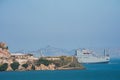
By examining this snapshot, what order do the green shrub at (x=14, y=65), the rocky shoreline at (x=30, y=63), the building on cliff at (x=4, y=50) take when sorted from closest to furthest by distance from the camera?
1. the green shrub at (x=14, y=65)
2. the rocky shoreline at (x=30, y=63)
3. the building on cliff at (x=4, y=50)

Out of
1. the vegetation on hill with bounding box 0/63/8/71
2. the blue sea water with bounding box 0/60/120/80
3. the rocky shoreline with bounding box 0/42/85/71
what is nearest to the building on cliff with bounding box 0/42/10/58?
the rocky shoreline with bounding box 0/42/85/71

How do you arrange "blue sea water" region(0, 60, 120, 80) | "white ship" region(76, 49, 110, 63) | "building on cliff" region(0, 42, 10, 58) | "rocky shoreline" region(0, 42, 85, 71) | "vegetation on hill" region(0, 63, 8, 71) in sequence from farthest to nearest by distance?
"white ship" region(76, 49, 110, 63)
"building on cliff" region(0, 42, 10, 58)
"rocky shoreline" region(0, 42, 85, 71)
"vegetation on hill" region(0, 63, 8, 71)
"blue sea water" region(0, 60, 120, 80)

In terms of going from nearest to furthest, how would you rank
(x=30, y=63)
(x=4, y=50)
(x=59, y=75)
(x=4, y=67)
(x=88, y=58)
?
1. (x=59, y=75)
2. (x=4, y=67)
3. (x=30, y=63)
4. (x=4, y=50)
5. (x=88, y=58)

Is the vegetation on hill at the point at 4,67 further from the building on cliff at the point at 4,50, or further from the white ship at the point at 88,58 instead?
the white ship at the point at 88,58

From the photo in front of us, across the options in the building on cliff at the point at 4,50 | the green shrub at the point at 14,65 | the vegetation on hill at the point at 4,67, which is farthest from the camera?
the building on cliff at the point at 4,50

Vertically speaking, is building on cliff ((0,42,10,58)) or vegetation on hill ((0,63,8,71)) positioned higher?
building on cliff ((0,42,10,58))

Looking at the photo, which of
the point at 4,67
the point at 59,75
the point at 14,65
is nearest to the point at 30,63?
the point at 14,65

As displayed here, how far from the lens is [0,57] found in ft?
412

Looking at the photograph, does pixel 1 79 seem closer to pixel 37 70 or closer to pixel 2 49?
pixel 37 70

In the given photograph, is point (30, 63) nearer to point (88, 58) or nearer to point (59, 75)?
point (59, 75)

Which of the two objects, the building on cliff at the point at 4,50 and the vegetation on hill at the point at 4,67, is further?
the building on cliff at the point at 4,50

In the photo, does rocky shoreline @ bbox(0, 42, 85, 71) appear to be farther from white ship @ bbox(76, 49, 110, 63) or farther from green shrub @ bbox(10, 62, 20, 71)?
white ship @ bbox(76, 49, 110, 63)

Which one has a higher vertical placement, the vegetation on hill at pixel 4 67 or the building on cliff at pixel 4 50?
the building on cliff at pixel 4 50

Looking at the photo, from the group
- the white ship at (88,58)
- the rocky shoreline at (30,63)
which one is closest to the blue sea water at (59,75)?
the rocky shoreline at (30,63)
